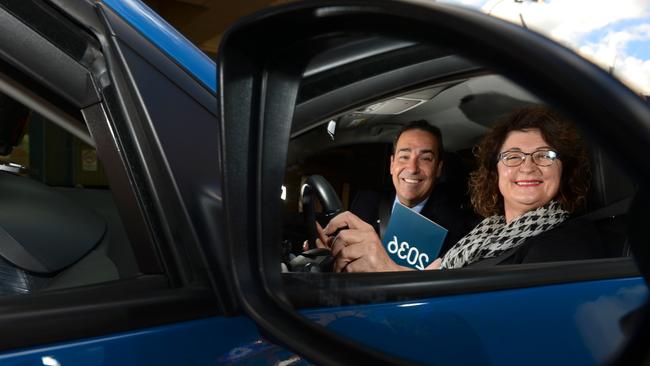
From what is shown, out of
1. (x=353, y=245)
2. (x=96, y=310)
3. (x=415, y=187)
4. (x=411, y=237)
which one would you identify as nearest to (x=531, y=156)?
(x=415, y=187)

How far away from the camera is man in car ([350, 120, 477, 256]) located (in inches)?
72.9

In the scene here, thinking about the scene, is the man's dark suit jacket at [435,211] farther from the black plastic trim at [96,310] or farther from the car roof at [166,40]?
the black plastic trim at [96,310]

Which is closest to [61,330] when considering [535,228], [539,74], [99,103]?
[99,103]

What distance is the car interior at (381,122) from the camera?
3.70ft

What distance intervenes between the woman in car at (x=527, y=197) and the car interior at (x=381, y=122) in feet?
0.15

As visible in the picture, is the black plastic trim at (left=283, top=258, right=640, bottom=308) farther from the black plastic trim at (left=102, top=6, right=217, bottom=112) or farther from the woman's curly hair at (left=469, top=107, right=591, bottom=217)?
the woman's curly hair at (left=469, top=107, right=591, bottom=217)

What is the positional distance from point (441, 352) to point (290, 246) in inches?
23.5

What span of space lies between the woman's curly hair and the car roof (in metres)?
0.95

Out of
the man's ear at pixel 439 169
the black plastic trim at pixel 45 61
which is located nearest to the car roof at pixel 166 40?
the black plastic trim at pixel 45 61

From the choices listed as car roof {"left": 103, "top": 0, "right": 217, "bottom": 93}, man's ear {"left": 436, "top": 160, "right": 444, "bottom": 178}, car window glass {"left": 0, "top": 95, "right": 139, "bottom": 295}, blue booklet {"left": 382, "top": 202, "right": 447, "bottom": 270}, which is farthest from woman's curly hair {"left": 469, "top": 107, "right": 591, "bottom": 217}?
car window glass {"left": 0, "top": 95, "right": 139, "bottom": 295}

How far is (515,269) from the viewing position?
118 centimetres

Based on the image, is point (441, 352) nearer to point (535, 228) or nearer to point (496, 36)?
point (496, 36)

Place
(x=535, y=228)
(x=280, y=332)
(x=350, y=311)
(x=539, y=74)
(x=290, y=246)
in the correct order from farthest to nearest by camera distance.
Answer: (x=535, y=228) < (x=290, y=246) < (x=350, y=311) < (x=280, y=332) < (x=539, y=74)

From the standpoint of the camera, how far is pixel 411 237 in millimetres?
1812
